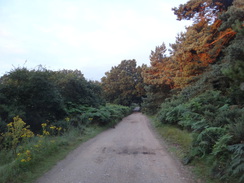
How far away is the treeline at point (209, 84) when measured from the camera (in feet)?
18.6

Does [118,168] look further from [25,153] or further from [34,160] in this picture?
[25,153]

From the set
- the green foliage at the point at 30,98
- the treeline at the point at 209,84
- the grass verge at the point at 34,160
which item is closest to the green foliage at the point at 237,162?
the treeline at the point at 209,84

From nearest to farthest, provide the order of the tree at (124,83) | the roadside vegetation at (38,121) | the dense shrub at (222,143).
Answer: the dense shrub at (222,143) → the roadside vegetation at (38,121) → the tree at (124,83)

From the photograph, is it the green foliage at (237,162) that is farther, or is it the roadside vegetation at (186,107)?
the roadside vegetation at (186,107)

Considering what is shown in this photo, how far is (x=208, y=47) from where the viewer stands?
1600cm

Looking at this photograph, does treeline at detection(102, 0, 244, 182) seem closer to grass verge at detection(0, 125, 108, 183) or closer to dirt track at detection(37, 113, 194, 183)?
dirt track at detection(37, 113, 194, 183)

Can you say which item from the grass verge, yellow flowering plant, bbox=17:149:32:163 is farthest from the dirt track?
yellow flowering plant, bbox=17:149:32:163

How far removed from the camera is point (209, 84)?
13008 millimetres

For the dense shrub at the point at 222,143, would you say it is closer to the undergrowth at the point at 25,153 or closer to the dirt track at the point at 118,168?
the dirt track at the point at 118,168

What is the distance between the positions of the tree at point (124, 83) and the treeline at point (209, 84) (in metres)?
14.1

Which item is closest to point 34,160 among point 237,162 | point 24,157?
point 24,157

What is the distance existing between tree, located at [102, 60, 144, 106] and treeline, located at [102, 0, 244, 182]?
14.1 m

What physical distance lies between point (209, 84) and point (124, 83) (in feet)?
112

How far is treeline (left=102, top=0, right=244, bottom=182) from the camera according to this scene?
18.6 ft
